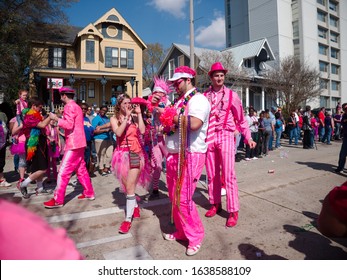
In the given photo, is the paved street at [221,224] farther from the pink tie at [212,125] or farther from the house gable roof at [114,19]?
the house gable roof at [114,19]

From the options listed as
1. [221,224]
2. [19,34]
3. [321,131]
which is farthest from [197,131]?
[19,34]

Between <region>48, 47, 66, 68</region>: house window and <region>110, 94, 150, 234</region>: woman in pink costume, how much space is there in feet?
77.3

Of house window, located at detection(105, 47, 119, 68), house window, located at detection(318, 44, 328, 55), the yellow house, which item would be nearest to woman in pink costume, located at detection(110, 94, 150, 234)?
the yellow house

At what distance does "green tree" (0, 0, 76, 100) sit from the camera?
54.2 feet

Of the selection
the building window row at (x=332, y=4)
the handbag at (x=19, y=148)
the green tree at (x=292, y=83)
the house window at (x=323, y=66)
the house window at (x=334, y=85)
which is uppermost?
the building window row at (x=332, y=4)

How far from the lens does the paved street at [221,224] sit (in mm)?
2822

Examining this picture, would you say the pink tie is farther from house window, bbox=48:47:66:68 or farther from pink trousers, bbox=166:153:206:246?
house window, bbox=48:47:66:68

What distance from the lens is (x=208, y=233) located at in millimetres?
3295

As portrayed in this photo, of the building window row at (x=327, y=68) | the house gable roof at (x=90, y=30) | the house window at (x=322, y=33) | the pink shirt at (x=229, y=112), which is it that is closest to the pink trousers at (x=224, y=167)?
the pink shirt at (x=229, y=112)

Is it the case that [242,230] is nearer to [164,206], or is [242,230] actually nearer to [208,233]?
[208,233]

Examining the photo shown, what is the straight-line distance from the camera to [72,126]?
4.23 metres

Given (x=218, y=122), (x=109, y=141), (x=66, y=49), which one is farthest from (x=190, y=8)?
(x=66, y=49)

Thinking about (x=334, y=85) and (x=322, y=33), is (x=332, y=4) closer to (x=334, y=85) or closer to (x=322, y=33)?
(x=322, y=33)

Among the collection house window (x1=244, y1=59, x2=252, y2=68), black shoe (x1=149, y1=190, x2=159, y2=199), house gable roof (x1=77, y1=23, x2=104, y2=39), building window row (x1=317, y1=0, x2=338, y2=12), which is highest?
building window row (x1=317, y1=0, x2=338, y2=12)
